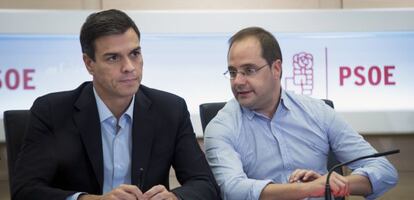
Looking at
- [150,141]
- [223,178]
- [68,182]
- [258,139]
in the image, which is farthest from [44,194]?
[258,139]

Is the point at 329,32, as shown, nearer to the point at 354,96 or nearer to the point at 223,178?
the point at 354,96

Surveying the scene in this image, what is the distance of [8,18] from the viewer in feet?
9.95

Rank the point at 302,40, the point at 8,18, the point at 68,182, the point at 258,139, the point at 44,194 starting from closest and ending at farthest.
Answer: the point at 44,194 < the point at 68,182 < the point at 258,139 < the point at 8,18 < the point at 302,40

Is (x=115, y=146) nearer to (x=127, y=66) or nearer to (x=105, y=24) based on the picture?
(x=127, y=66)

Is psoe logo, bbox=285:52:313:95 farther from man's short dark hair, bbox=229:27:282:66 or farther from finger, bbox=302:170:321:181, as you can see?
finger, bbox=302:170:321:181

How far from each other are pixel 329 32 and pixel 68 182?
191 cm

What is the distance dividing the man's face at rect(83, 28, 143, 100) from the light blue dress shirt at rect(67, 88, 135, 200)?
10 centimetres

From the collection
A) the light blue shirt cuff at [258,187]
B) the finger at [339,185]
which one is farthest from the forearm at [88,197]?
the finger at [339,185]

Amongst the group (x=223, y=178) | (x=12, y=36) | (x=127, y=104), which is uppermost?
(x=12, y=36)

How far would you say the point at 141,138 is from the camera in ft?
6.31

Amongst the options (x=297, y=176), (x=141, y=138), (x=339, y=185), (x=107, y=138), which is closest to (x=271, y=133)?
(x=297, y=176)

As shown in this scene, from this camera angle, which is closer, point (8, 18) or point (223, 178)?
point (223, 178)

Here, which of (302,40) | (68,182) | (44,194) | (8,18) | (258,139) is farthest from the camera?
(302,40)

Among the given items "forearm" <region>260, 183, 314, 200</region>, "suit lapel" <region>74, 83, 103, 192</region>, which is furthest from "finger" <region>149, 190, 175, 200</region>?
"forearm" <region>260, 183, 314, 200</region>
